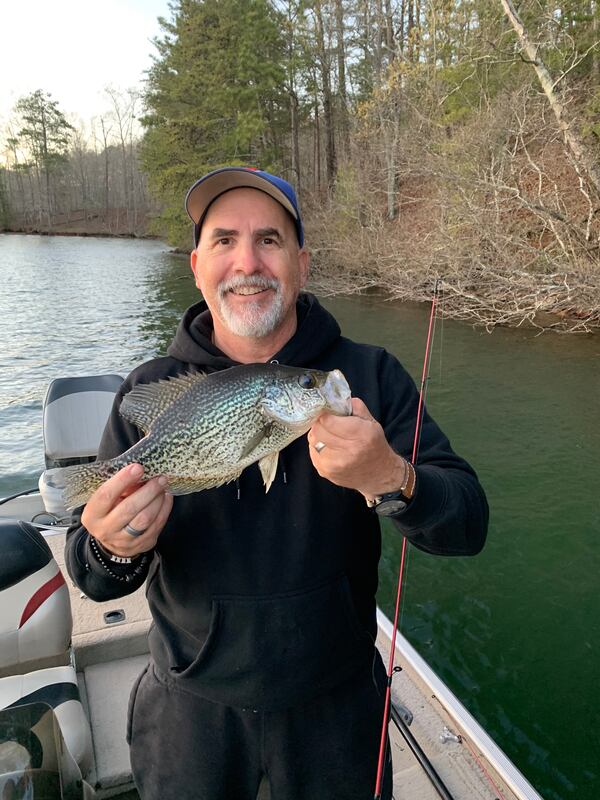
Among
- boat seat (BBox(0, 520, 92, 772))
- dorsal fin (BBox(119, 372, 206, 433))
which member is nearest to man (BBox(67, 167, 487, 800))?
dorsal fin (BBox(119, 372, 206, 433))

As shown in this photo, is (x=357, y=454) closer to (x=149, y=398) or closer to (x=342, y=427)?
(x=342, y=427)

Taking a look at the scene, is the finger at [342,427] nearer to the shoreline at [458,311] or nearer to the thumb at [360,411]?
the thumb at [360,411]

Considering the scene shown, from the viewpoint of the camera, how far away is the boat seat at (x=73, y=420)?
4.96m

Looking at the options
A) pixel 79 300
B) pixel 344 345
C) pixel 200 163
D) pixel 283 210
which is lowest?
pixel 79 300

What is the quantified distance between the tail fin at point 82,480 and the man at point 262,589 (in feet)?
0.42

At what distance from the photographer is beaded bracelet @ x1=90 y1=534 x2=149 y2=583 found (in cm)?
175

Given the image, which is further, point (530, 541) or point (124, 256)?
point (124, 256)

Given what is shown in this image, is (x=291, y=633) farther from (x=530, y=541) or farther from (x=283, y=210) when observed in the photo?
(x=530, y=541)

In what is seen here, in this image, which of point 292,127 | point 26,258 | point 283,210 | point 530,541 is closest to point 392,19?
point 292,127

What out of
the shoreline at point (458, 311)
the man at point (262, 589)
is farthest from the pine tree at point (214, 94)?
the man at point (262, 589)

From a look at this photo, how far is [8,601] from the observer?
263cm

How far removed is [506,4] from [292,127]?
2135cm

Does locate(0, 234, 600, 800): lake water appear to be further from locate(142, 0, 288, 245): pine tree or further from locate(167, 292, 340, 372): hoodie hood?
locate(142, 0, 288, 245): pine tree

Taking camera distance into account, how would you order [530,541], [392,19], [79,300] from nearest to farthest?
[530,541], [79,300], [392,19]
